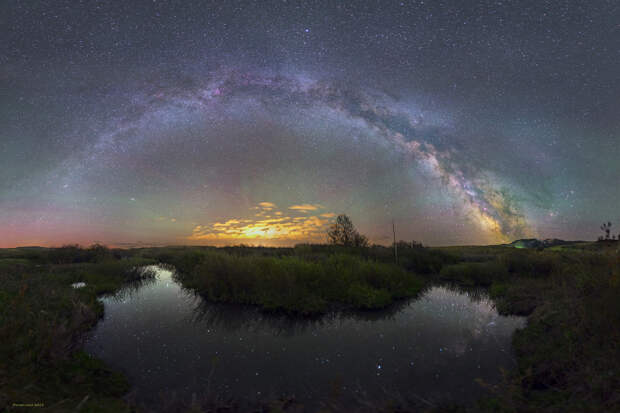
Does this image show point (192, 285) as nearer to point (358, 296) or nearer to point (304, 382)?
point (358, 296)

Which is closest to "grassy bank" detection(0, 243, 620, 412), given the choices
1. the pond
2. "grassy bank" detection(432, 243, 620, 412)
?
"grassy bank" detection(432, 243, 620, 412)

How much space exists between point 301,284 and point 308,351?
5093 mm

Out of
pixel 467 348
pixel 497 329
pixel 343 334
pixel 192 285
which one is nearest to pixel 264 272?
pixel 192 285

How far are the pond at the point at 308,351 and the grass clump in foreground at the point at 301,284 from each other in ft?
2.20

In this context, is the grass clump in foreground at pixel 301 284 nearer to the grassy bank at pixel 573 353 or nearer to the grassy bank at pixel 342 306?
the grassy bank at pixel 342 306

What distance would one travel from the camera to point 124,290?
15.9m

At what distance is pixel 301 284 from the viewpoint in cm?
1278

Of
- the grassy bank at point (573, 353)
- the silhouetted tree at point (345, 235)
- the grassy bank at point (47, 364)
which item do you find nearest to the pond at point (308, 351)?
the grassy bank at point (47, 364)

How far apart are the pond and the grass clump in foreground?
2.20 ft

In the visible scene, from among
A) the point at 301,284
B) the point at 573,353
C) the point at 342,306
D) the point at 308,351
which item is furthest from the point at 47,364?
the point at 573,353

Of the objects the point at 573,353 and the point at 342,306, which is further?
A: the point at 342,306

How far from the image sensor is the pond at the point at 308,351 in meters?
5.82

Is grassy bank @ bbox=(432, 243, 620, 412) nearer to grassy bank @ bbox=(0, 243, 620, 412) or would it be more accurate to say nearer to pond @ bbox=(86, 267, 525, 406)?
grassy bank @ bbox=(0, 243, 620, 412)

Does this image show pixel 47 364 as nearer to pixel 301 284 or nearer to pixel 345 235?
pixel 301 284
